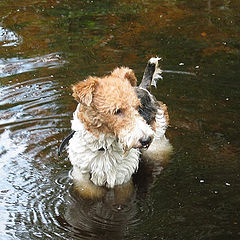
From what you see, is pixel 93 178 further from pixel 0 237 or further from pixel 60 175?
pixel 0 237

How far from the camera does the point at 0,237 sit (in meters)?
4.78

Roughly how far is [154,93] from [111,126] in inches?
113

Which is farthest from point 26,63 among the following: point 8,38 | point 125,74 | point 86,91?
point 86,91

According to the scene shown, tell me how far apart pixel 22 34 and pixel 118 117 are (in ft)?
20.1

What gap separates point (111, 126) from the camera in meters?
4.70

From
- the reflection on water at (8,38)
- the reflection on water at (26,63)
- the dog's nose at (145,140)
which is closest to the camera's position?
the dog's nose at (145,140)

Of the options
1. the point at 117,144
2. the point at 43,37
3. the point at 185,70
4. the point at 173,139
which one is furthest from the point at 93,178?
the point at 43,37

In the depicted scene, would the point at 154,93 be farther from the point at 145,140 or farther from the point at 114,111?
the point at 145,140

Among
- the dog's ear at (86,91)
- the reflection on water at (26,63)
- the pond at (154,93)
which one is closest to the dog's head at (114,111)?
the dog's ear at (86,91)

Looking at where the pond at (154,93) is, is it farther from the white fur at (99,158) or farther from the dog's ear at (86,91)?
the dog's ear at (86,91)

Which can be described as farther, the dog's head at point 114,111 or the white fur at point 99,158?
the white fur at point 99,158

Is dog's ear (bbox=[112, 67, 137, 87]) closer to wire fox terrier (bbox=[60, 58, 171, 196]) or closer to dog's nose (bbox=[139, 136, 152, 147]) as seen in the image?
wire fox terrier (bbox=[60, 58, 171, 196])

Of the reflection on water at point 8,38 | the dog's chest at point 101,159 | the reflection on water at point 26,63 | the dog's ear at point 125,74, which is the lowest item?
the reflection on water at point 8,38

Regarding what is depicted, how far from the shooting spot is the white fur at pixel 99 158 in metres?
5.01
